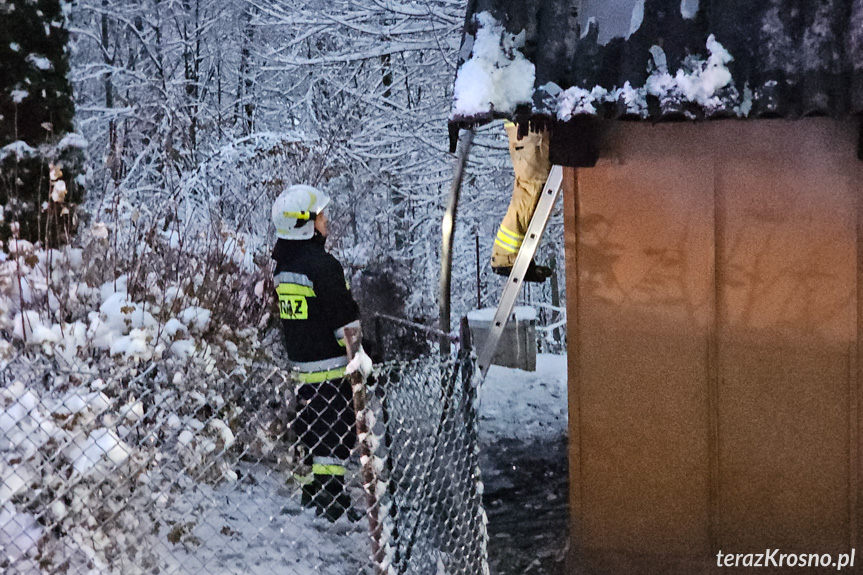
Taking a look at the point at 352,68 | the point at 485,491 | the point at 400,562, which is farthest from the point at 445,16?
the point at 400,562

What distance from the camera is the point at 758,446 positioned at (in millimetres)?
3729

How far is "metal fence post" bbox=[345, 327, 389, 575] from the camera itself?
3.22m

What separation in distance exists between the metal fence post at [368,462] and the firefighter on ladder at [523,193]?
1.37 m

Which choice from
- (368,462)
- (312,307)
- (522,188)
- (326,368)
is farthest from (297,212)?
(368,462)

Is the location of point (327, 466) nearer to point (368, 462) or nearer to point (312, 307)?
point (312, 307)

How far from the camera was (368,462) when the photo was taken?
3221mm

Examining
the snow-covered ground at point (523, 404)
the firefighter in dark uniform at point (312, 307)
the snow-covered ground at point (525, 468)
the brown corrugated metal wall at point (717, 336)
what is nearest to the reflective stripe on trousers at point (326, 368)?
the firefighter in dark uniform at point (312, 307)

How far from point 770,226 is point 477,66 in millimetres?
1453

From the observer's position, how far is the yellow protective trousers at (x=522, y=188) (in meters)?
4.32

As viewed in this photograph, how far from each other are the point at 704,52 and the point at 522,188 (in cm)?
138

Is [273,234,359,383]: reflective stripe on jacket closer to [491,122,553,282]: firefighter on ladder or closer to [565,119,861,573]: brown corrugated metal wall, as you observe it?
[491,122,553,282]: firefighter on ladder

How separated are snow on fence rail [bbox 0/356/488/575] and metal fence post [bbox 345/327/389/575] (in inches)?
0.8

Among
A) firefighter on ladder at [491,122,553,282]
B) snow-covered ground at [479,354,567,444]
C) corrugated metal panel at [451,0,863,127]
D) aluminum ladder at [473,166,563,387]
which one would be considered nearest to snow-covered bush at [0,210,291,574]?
aluminum ladder at [473,166,563,387]

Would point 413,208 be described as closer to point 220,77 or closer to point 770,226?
point 220,77
